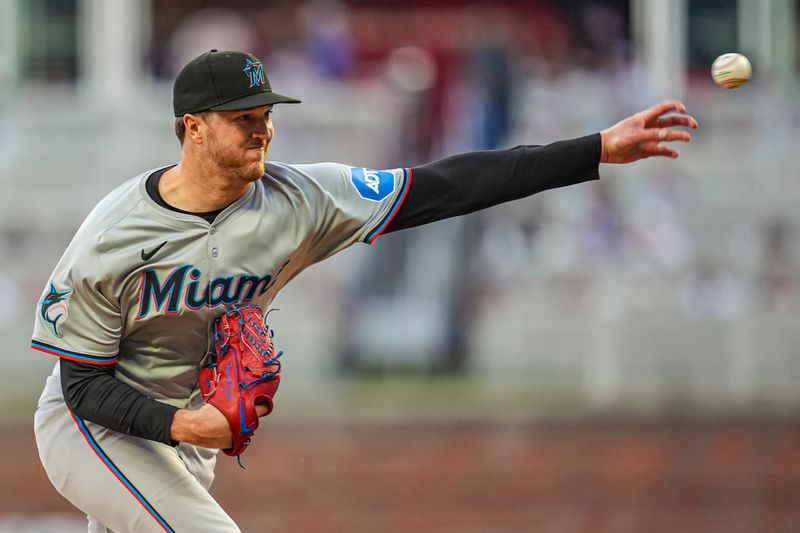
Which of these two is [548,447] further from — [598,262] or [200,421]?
[200,421]

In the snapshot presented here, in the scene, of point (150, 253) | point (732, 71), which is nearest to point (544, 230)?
point (732, 71)

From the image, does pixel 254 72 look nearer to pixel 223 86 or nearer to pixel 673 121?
pixel 223 86

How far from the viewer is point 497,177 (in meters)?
3.82

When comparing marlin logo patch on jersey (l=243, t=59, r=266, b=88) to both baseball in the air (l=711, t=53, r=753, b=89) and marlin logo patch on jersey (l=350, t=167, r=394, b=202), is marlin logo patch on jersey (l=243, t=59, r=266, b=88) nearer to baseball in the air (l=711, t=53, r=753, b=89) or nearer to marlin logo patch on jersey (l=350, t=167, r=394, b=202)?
marlin logo patch on jersey (l=350, t=167, r=394, b=202)

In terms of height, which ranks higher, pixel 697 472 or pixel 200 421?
pixel 200 421

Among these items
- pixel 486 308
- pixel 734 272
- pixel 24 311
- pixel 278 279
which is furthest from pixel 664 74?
pixel 278 279

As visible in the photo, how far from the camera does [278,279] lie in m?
3.94

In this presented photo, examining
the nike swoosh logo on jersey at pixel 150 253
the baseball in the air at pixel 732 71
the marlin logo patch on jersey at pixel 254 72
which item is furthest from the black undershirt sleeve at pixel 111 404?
the baseball in the air at pixel 732 71

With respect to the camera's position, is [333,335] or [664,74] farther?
[664,74]

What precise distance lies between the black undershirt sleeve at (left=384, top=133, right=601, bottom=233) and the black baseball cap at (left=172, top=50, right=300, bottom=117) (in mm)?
532

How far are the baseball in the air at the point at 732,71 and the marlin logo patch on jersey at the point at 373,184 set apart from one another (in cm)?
105

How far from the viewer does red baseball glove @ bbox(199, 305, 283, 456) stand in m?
3.54

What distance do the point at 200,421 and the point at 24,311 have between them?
259 inches

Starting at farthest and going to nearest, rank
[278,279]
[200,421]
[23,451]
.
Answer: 1. [23,451]
2. [278,279]
3. [200,421]
